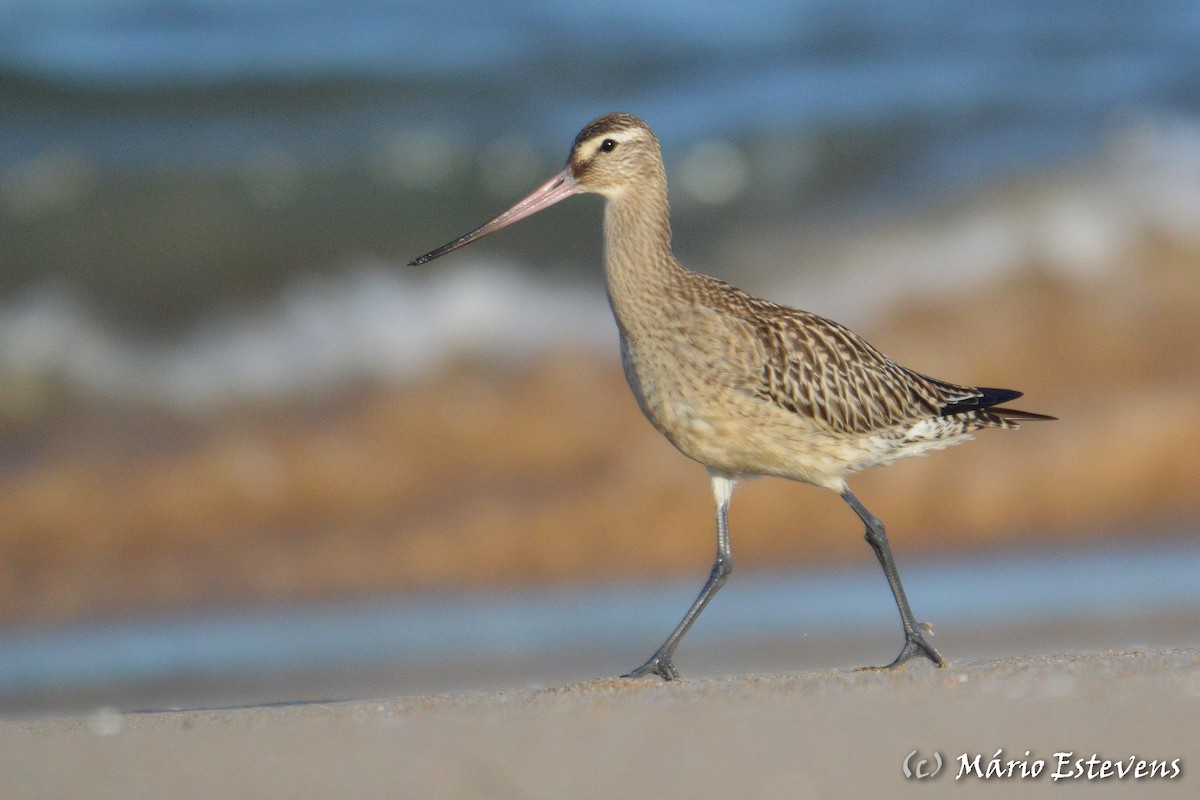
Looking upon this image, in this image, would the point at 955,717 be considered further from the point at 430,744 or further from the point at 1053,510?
the point at 1053,510

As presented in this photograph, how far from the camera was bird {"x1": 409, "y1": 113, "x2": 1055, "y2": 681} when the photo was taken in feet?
21.9

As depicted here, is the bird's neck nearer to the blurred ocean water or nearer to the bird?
the bird

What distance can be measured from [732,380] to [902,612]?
3.56 feet

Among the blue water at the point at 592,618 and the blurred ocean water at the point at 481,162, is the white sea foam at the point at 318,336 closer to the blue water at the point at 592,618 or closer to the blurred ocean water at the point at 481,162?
the blurred ocean water at the point at 481,162

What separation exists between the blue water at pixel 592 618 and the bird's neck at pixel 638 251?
75.4 inches

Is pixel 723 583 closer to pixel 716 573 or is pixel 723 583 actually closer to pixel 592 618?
pixel 716 573

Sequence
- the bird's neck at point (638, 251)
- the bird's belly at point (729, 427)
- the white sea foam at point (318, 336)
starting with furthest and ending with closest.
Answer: the white sea foam at point (318, 336)
the bird's neck at point (638, 251)
the bird's belly at point (729, 427)

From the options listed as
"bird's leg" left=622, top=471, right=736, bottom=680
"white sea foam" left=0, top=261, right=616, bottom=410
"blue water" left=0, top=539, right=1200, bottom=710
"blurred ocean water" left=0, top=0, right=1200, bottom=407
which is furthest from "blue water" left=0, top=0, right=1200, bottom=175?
"bird's leg" left=622, top=471, right=736, bottom=680

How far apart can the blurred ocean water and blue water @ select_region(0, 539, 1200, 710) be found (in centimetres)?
333

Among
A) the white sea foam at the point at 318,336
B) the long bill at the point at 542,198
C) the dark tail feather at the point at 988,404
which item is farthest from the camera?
the white sea foam at the point at 318,336

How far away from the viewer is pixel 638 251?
701 centimetres

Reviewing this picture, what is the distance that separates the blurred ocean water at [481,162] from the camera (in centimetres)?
1380

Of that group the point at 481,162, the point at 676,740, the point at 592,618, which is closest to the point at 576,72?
the point at 481,162

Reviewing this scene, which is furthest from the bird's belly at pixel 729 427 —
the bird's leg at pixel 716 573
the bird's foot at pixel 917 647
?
the bird's foot at pixel 917 647
